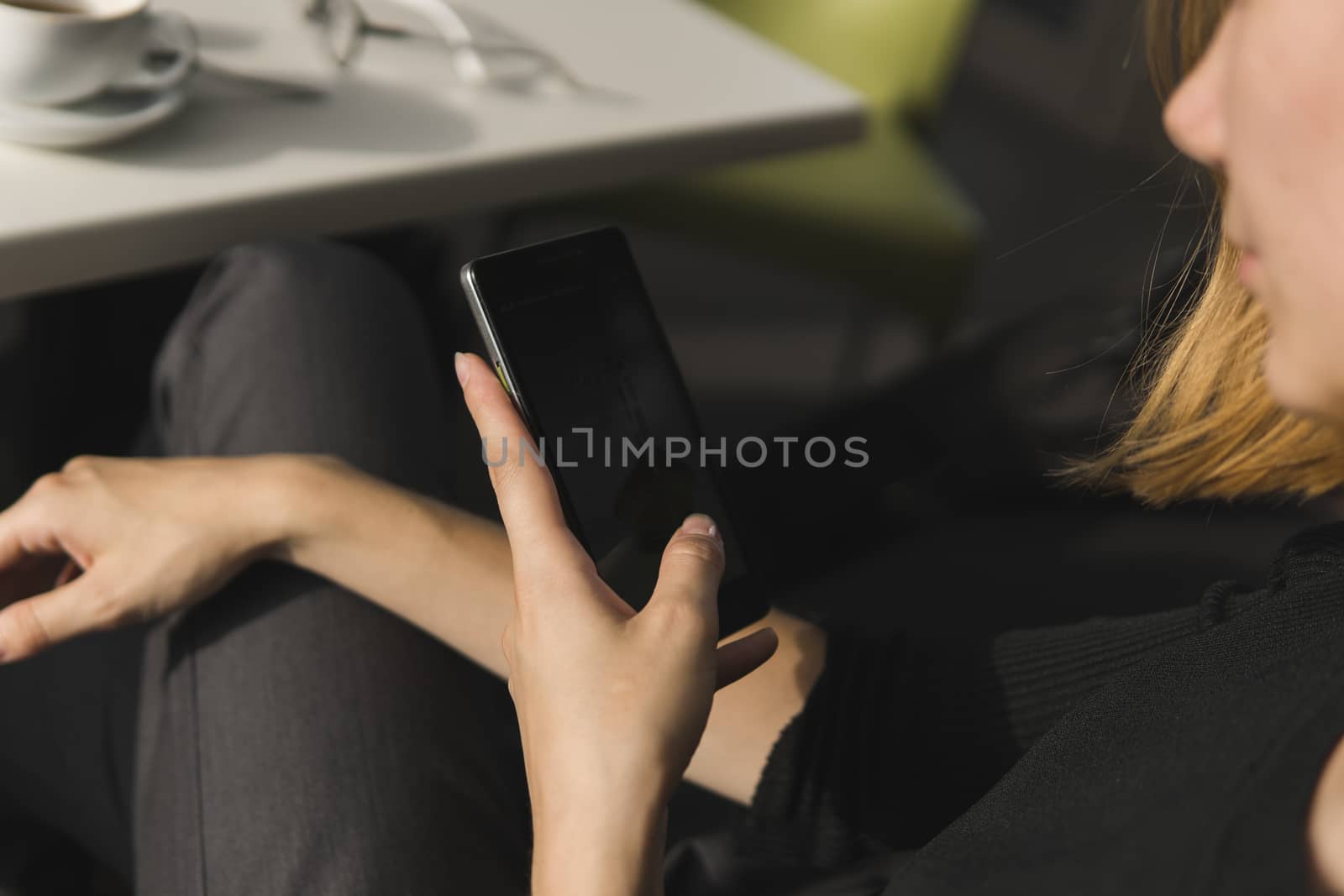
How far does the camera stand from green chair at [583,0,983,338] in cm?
155

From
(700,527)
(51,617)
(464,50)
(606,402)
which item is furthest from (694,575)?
(464,50)

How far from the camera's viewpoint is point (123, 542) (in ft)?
2.15

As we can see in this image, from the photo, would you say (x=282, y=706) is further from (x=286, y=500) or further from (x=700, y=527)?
(x=700, y=527)

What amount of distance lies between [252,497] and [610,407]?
223 mm

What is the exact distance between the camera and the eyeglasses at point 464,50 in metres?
0.90

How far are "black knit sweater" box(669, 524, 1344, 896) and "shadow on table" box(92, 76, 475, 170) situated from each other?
0.47 m

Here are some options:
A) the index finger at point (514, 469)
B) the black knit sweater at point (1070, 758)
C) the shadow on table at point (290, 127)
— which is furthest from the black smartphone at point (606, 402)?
the shadow on table at point (290, 127)

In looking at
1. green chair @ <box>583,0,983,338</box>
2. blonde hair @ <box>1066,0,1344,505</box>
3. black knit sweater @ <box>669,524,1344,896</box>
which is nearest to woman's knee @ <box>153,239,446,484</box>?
black knit sweater @ <box>669,524,1344,896</box>

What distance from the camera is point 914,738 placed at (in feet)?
2.21

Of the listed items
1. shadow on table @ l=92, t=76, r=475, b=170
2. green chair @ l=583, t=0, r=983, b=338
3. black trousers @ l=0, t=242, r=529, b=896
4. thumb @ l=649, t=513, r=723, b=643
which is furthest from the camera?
green chair @ l=583, t=0, r=983, b=338

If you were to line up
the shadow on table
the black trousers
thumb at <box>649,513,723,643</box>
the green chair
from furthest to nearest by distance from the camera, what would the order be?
the green chair, the shadow on table, the black trousers, thumb at <box>649,513,723,643</box>

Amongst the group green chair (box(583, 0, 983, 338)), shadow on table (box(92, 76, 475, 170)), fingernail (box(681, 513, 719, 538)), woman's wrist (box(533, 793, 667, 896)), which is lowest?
green chair (box(583, 0, 983, 338))

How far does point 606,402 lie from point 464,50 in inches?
16.7

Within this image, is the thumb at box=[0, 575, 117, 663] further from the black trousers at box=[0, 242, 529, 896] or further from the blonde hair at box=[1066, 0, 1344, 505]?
the blonde hair at box=[1066, 0, 1344, 505]
